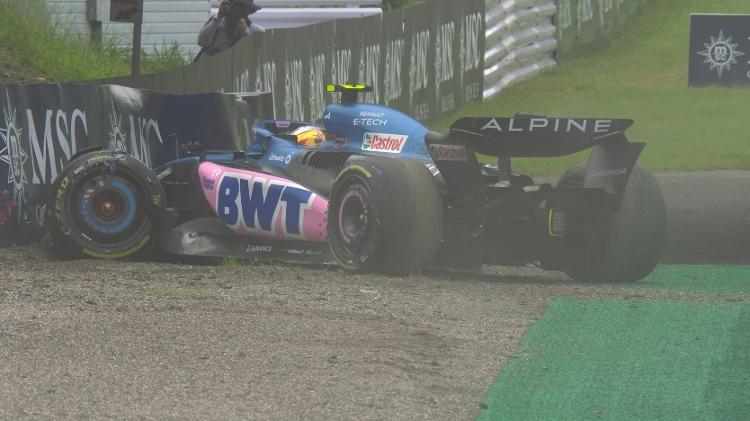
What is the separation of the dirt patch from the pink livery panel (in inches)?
16.7

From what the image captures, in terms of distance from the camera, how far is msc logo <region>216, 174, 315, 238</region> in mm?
9812

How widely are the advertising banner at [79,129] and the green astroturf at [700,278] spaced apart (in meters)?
3.71

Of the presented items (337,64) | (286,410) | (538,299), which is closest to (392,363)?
(286,410)

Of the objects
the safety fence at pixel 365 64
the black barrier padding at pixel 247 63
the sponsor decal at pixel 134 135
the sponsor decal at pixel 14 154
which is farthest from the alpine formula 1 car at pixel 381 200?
the black barrier padding at pixel 247 63

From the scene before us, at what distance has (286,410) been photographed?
18.6ft

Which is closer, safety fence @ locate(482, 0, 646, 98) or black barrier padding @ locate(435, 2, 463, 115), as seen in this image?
black barrier padding @ locate(435, 2, 463, 115)

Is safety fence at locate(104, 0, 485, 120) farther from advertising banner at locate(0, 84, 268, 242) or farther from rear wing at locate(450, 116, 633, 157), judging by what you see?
rear wing at locate(450, 116, 633, 157)

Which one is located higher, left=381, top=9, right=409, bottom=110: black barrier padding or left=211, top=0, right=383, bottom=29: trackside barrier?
left=211, top=0, right=383, bottom=29: trackside barrier

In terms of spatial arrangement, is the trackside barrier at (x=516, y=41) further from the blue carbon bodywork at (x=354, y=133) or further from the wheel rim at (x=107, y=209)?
the wheel rim at (x=107, y=209)

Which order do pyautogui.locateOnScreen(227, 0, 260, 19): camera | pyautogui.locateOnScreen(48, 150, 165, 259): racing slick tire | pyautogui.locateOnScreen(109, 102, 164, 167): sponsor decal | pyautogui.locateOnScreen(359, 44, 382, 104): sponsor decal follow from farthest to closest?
pyautogui.locateOnScreen(359, 44, 382, 104): sponsor decal → pyautogui.locateOnScreen(227, 0, 260, 19): camera → pyautogui.locateOnScreen(109, 102, 164, 167): sponsor decal → pyautogui.locateOnScreen(48, 150, 165, 259): racing slick tire

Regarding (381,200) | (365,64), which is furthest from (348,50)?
(381,200)

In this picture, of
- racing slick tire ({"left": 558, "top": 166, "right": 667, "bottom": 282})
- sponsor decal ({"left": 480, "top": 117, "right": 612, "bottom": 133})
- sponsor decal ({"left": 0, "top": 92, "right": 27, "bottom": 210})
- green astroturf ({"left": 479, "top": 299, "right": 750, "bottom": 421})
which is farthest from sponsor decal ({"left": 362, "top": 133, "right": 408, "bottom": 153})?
sponsor decal ({"left": 0, "top": 92, "right": 27, "bottom": 210})

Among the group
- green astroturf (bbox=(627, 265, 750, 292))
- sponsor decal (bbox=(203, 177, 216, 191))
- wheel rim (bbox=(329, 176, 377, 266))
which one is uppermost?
sponsor decal (bbox=(203, 177, 216, 191))

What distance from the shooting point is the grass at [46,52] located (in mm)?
15773
